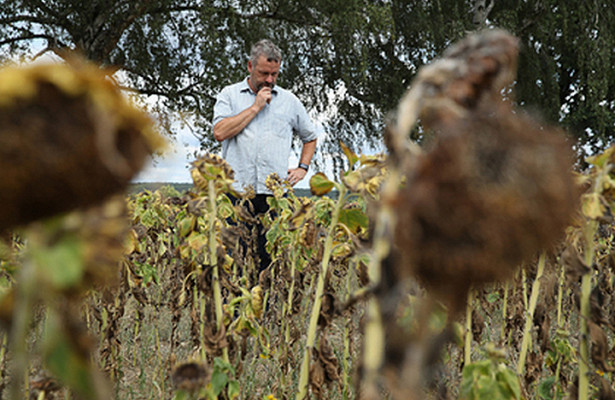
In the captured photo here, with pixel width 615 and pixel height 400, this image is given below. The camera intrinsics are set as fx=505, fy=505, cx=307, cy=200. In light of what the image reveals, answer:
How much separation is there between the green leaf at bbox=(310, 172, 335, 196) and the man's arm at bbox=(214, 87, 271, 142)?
1.90m

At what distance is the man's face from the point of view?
10.8 feet

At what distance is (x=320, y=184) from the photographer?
1.27 m

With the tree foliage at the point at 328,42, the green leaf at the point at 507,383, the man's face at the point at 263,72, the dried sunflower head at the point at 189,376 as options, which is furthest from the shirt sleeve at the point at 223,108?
the tree foliage at the point at 328,42

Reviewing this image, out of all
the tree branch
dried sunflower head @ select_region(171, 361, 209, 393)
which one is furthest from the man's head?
the tree branch

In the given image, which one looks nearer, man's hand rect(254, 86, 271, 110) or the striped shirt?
man's hand rect(254, 86, 271, 110)

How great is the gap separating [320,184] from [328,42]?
9787mm

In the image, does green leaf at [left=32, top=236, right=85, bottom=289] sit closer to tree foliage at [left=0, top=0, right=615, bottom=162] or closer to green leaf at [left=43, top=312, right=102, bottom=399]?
green leaf at [left=43, top=312, right=102, bottom=399]

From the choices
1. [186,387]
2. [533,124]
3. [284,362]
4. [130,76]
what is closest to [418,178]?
[533,124]

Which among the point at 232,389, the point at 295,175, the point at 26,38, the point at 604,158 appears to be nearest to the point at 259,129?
the point at 295,175

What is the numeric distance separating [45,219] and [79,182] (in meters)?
0.05

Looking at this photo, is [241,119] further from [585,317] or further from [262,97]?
[585,317]

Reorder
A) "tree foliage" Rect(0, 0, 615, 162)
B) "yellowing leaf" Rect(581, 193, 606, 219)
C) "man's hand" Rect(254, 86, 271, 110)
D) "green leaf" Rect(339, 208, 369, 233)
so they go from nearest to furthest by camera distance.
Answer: "yellowing leaf" Rect(581, 193, 606, 219)
"green leaf" Rect(339, 208, 369, 233)
"man's hand" Rect(254, 86, 271, 110)
"tree foliage" Rect(0, 0, 615, 162)

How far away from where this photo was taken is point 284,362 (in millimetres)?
2320

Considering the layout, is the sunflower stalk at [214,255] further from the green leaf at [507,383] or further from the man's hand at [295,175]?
the man's hand at [295,175]
